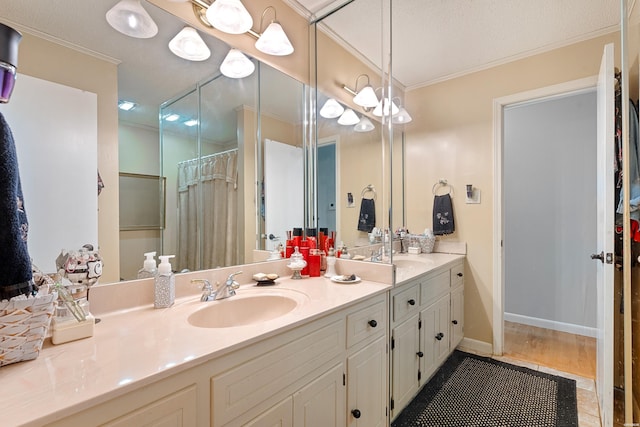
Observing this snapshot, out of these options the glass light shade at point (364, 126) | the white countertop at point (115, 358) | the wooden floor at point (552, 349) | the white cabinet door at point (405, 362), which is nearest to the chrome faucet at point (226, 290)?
the white countertop at point (115, 358)

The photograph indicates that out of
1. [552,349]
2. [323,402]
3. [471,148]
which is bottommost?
[552,349]

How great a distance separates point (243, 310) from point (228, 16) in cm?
136

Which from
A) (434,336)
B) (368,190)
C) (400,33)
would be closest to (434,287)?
(434,336)

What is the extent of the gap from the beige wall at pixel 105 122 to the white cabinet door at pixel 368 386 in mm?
1021

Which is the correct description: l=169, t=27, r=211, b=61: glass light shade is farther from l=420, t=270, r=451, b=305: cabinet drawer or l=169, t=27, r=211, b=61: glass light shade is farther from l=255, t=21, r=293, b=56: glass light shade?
l=420, t=270, r=451, b=305: cabinet drawer

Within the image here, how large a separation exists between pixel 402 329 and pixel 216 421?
1124 millimetres

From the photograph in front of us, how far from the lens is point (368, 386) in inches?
51.6

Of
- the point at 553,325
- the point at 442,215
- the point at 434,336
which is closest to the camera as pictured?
the point at 434,336

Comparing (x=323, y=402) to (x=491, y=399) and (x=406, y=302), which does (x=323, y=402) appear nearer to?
(x=406, y=302)

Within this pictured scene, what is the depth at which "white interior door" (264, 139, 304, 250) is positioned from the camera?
5.80 feet

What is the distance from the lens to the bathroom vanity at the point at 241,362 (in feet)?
1.96

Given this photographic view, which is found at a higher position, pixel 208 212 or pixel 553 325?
pixel 208 212

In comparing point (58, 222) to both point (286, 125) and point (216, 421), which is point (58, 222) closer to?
point (216, 421)

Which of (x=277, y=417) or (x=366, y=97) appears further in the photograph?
(x=366, y=97)
